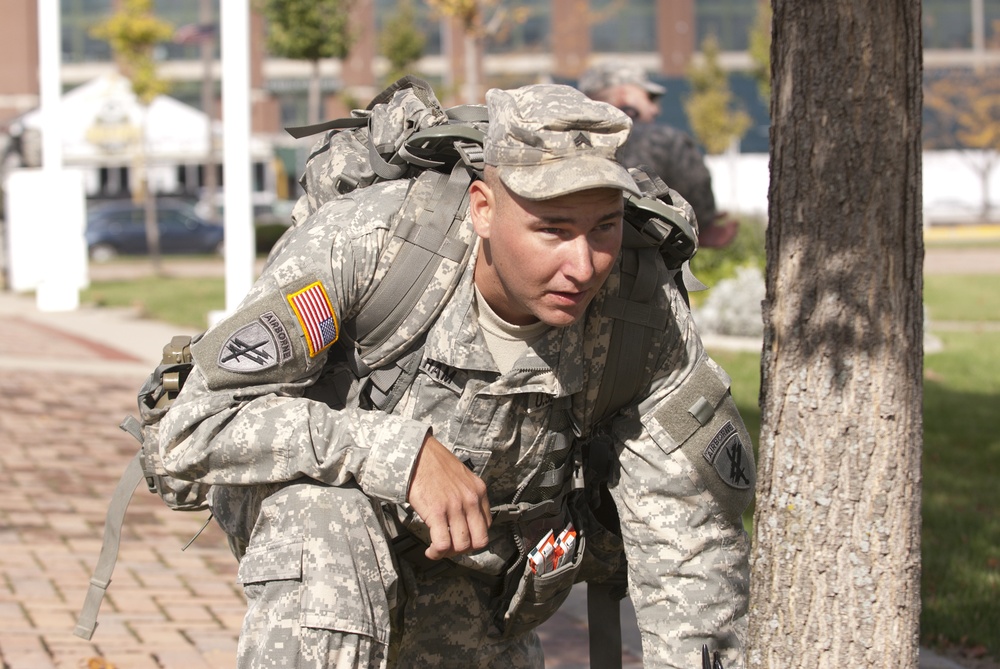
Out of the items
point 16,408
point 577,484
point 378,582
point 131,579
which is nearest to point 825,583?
point 577,484

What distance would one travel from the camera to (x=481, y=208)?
2.49m

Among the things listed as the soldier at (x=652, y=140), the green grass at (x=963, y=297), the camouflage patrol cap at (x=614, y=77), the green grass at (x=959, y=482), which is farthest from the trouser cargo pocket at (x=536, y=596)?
the green grass at (x=963, y=297)

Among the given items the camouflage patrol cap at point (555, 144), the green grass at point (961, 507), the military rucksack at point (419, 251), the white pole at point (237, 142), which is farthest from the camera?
the white pole at point (237, 142)

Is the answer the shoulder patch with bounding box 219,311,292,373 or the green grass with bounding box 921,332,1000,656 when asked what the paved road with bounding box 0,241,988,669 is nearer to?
the green grass with bounding box 921,332,1000,656

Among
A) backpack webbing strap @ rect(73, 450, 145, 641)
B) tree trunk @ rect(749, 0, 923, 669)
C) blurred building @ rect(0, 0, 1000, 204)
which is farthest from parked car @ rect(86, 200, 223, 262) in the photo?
tree trunk @ rect(749, 0, 923, 669)

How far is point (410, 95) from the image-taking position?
2.83 metres

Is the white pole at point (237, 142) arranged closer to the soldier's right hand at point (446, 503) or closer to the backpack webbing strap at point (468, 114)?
the backpack webbing strap at point (468, 114)

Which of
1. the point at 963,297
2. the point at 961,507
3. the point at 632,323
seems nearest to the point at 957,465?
the point at 961,507

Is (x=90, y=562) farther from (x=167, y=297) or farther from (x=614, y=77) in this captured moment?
(x=167, y=297)

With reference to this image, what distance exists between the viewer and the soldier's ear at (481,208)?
97.0 inches

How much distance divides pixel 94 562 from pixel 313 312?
2.94 meters

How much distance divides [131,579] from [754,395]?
15.5ft

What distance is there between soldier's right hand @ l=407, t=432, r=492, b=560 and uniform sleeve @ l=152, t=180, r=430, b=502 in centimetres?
3

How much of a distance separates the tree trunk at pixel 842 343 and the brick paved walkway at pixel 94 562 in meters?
1.61
